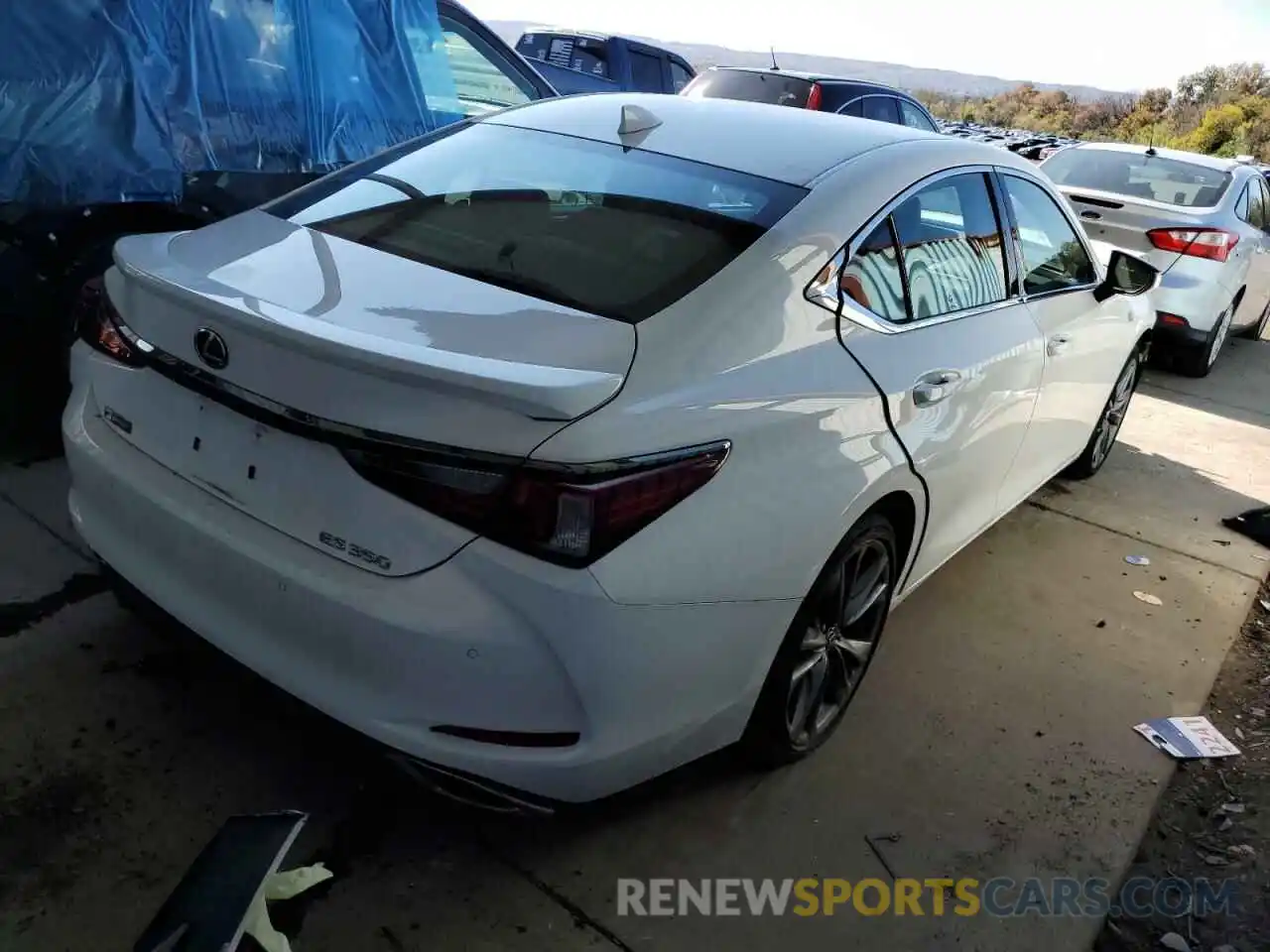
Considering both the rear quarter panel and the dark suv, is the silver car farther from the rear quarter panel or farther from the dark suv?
the rear quarter panel

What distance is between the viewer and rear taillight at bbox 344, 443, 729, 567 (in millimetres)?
1819

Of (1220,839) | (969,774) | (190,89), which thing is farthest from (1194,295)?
(190,89)

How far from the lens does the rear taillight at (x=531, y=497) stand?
1.82 meters

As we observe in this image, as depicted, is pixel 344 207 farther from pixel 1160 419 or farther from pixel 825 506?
pixel 1160 419

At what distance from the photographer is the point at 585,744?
199 centimetres

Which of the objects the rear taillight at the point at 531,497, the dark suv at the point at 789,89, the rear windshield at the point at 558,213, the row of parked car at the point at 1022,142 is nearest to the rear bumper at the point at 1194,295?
the dark suv at the point at 789,89

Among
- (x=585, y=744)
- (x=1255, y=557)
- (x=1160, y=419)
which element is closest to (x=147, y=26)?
(x=585, y=744)

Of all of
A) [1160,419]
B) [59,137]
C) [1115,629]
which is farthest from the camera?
[1160,419]

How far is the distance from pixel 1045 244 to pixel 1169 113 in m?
50.9

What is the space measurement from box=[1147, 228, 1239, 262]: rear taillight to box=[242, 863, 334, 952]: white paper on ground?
23.5 ft

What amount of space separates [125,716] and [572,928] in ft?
4.28

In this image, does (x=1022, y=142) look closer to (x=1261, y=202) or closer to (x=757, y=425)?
(x=1261, y=202)

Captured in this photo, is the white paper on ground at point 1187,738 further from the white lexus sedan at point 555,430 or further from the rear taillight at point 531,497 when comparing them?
the rear taillight at point 531,497

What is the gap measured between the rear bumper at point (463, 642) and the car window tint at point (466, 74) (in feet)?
11.5
